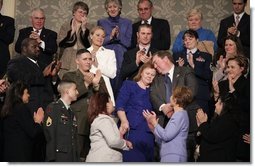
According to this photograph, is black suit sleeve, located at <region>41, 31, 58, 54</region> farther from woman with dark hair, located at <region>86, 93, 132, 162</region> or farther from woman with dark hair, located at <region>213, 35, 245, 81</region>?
woman with dark hair, located at <region>213, 35, 245, 81</region>

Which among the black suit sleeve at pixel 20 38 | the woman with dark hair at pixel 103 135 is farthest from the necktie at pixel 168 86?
the black suit sleeve at pixel 20 38

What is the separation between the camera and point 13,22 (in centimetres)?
525

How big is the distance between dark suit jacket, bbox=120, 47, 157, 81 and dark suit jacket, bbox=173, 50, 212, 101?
1.03ft

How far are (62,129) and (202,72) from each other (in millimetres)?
1170

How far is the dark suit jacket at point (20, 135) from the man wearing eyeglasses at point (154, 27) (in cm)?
101

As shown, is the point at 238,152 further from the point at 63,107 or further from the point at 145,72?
the point at 63,107

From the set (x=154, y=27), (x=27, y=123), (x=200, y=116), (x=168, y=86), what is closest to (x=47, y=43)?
(x=27, y=123)

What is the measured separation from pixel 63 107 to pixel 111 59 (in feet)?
1.86

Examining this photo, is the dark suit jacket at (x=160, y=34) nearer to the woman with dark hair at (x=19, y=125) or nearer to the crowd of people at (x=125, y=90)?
the crowd of people at (x=125, y=90)

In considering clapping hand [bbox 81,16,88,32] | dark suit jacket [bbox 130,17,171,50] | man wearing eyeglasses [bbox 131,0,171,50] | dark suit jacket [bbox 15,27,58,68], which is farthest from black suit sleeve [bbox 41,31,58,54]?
dark suit jacket [bbox 130,17,171,50]

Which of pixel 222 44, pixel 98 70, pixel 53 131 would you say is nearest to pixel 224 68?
pixel 222 44

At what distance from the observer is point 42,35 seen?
5.31 m

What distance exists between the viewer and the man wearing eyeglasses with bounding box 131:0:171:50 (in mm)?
5266

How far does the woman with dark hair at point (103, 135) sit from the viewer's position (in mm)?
4895
